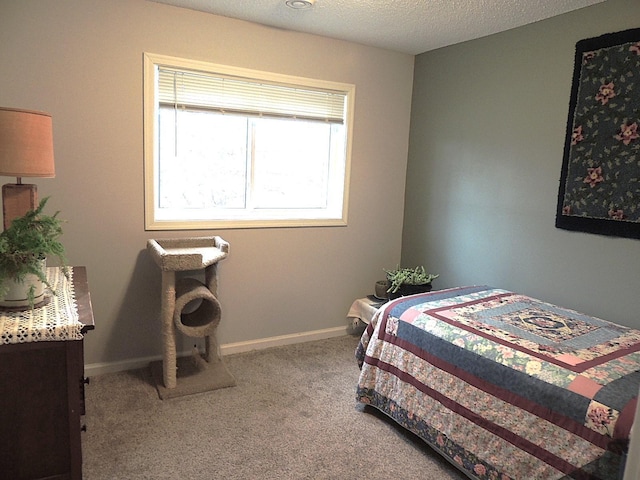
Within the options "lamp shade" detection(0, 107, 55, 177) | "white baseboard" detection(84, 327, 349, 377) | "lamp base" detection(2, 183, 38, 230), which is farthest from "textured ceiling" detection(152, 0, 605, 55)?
"white baseboard" detection(84, 327, 349, 377)

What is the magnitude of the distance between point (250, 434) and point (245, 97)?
212cm

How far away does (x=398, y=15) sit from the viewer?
2.85 meters

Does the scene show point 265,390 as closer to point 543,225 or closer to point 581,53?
point 543,225

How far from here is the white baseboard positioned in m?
2.96

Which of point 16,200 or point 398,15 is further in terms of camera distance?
point 398,15

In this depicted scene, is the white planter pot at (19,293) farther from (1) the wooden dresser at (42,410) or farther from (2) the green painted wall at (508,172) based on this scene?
(2) the green painted wall at (508,172)

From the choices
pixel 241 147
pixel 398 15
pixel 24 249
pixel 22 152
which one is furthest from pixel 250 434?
pixel 398 15

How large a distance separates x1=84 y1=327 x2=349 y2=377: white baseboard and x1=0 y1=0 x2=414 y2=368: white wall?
0.8 inches

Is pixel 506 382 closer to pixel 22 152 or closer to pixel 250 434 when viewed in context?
pixel 250 434

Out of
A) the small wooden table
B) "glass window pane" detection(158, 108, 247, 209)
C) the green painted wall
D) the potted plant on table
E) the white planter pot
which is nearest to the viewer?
the white planter pot

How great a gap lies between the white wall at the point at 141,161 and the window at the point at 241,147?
83 mm

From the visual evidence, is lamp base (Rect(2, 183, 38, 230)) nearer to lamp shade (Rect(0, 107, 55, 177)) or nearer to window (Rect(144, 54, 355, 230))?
lamp shade (Rect(0, 107, 55, 177))

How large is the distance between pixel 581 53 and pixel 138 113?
2.59m

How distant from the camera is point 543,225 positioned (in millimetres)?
2848
